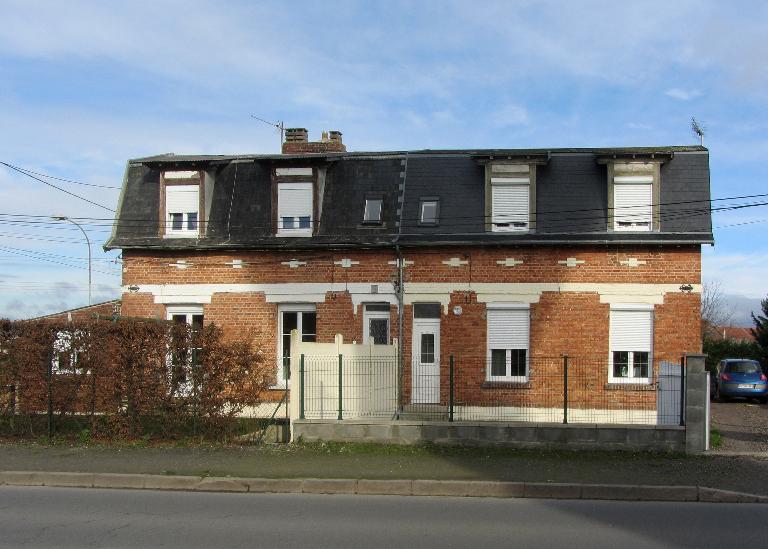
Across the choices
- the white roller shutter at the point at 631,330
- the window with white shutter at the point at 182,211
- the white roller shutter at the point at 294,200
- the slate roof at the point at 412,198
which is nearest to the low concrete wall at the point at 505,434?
the white roller shutter at the point at 631,330

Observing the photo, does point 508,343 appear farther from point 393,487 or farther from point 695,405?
point 393,487

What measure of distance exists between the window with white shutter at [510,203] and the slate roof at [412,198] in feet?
0.98

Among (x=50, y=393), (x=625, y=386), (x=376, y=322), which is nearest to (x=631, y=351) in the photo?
(x=625, y=386)

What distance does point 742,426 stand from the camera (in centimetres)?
1786

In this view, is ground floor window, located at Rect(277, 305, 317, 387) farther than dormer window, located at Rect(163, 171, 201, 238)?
No

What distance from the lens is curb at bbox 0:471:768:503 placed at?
33.7 feet

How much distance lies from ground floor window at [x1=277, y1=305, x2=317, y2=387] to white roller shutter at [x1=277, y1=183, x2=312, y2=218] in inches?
95.1

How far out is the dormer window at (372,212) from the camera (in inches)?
745

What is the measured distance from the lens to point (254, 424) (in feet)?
47.4

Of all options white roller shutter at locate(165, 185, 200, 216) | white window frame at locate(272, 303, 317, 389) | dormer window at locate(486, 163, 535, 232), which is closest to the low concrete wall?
white window frame at locate(272, 303, 317, 389)

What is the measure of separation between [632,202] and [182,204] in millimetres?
11352

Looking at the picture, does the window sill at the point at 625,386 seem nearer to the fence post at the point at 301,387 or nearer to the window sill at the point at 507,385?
the window sill at the point at 507,385

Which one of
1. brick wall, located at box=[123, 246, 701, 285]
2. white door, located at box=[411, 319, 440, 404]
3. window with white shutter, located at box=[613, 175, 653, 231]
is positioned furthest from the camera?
window with white shutter, located at box=[613, 175, 653, 231]

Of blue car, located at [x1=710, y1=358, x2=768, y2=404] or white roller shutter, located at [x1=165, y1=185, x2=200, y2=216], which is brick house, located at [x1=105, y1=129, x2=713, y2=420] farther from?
blue car, located at [x1=710, y1=358, x2=768, y2=404]
